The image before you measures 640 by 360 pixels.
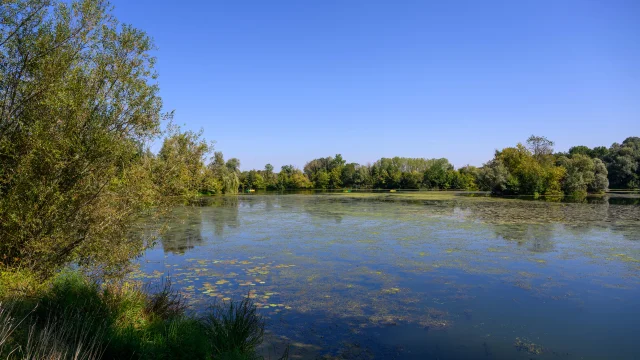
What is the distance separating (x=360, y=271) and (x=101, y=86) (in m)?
7.18

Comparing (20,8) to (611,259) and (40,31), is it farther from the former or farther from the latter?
(611,259)

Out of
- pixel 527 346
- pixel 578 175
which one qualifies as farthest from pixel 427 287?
pixel 578 175

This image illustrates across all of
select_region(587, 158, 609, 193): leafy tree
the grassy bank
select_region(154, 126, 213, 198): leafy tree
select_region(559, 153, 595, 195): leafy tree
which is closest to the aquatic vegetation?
the grassy bank

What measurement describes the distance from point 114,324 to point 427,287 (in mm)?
6199

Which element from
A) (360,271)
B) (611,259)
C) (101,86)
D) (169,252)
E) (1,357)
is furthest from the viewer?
(169,252)

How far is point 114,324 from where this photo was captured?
4938 mm

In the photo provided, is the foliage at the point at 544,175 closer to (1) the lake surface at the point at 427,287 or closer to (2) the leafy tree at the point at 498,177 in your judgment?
(2) the leafy tree at the point at 498,177

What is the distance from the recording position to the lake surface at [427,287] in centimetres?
569

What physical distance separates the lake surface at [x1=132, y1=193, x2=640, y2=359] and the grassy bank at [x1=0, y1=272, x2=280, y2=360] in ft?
2.91

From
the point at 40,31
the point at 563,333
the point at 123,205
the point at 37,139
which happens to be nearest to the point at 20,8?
the point at 40,31

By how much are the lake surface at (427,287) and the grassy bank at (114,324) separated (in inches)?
A: 35.0

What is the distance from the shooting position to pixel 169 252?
483 inches

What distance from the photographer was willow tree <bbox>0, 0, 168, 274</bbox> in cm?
604

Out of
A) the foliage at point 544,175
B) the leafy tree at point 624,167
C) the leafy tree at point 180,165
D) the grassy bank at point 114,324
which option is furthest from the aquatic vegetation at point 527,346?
the leafy tree at point 624,167
